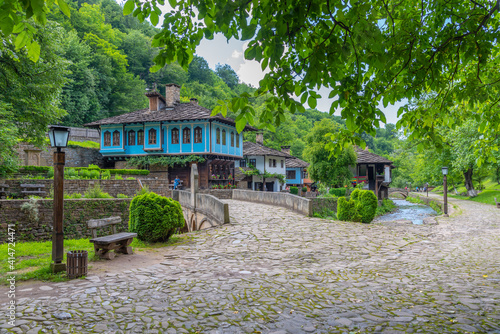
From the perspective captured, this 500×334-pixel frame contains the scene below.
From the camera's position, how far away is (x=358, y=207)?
16.0 m

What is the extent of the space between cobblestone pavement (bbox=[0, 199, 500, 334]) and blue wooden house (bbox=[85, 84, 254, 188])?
21.8m

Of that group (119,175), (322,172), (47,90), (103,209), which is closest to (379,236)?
(103,209)

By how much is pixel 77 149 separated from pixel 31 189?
17.0 metres

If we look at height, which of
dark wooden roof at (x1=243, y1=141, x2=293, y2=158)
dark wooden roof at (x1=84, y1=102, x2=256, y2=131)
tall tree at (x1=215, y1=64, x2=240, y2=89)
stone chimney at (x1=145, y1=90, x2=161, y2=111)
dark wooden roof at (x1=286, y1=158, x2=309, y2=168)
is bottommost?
dark wooden roof at (x1=286, y1=158, x2=309, y2=168)

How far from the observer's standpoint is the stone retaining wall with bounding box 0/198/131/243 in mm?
13242

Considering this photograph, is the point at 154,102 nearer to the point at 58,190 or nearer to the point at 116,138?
the point at 116,138

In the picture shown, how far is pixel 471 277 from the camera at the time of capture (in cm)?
597

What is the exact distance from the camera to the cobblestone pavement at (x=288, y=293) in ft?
12.9

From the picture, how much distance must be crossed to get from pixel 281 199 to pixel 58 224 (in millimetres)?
12997

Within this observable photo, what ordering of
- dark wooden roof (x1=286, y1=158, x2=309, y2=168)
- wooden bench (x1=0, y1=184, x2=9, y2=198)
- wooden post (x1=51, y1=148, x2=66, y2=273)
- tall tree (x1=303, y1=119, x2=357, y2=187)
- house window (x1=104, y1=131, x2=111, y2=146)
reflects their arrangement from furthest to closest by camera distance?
dark wooden roof (x1=286, y1=158, x2=309, y2=168) → house window (x1=104, y1=131, x2=111, y2=146) → tall tree (x1=303, y1=119, x2=357, y2=187) → wooden bench (x1=0, y1=184, x2=9, y2=198) → wooden post (x1=51, y1=148, x2=66, y2=273)

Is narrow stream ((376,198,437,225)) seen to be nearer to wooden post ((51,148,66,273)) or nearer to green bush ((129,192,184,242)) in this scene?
green bush ((129,192,184,242))

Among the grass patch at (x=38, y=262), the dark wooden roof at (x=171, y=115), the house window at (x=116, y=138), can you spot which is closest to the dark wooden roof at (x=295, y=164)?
the dark wooden roof at (x=171, y=115)

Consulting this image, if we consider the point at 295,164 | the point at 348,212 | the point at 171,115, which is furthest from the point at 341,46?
the point at 295,164

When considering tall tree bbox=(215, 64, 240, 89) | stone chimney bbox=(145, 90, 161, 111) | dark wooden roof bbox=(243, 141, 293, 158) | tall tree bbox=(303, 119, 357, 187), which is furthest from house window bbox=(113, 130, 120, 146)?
tall tree bbox=(215, 64, 240, 89)
